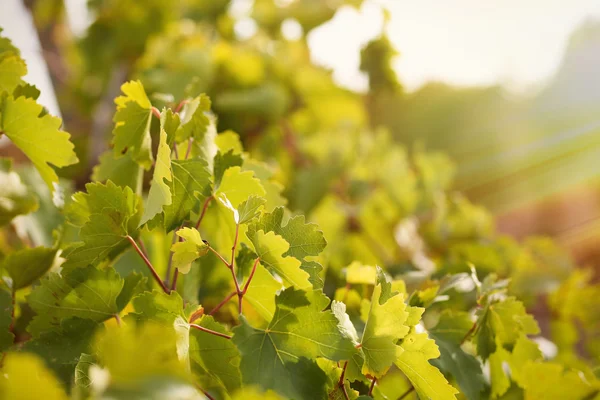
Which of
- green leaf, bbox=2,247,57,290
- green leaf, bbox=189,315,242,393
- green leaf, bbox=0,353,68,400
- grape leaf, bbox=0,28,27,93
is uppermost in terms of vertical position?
grape leaf, bbox=0,28,27,93

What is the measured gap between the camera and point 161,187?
281 millimetres

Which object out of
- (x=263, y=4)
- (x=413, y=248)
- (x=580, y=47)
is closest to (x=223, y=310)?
(x=413, y=248)

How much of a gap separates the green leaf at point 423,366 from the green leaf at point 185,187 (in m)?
0.16

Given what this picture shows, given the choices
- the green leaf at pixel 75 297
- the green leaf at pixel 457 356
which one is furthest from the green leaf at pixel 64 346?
the green leaf at pixel 457 356

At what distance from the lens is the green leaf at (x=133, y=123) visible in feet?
1.09

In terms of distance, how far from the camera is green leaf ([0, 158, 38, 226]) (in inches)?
14.3

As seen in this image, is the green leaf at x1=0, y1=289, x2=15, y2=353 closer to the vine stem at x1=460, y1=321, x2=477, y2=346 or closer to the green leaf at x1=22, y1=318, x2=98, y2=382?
the green leaf at x1=22, y1=318, x2=98, y2=382

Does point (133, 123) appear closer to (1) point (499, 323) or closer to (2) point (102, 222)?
(2) point (102, 222)

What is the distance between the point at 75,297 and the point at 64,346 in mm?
31

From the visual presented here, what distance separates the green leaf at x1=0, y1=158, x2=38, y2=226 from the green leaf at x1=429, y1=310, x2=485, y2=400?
339mm

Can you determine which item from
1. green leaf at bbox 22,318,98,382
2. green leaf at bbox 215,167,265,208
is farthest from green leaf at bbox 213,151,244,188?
green leaf at bbox 22,318,98,382

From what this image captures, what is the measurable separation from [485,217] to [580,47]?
144cm

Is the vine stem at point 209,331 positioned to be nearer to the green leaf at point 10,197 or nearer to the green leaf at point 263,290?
the green leaf at point 263,290

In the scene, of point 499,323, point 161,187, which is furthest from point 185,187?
point 499,323
